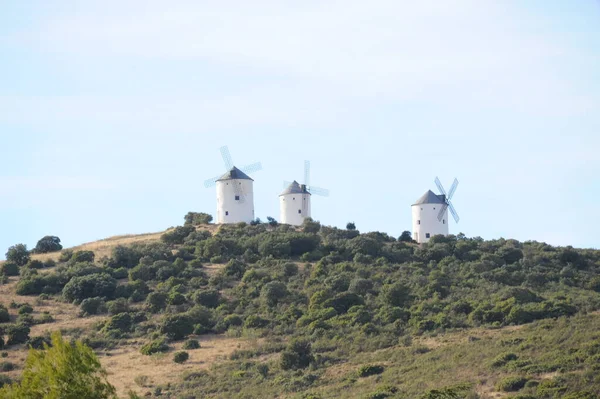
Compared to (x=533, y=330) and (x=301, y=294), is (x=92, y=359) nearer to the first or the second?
(x=533, y=330)

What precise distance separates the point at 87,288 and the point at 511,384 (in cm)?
3007

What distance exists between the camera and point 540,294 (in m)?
52.1

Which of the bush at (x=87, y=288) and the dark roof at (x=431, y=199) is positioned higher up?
the dark roof at (x=431, y=199)

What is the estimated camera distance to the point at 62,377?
23.6 m

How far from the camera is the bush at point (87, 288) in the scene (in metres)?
54.6

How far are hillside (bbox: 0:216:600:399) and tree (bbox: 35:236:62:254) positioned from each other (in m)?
4.43

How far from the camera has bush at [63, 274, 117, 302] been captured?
5456cm

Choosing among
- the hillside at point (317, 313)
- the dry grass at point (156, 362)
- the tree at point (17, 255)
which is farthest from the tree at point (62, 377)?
the tree at point (17, 255)

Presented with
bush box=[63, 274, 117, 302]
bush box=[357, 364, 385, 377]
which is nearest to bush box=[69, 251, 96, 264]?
bush box=[63, 274, 117, 302]

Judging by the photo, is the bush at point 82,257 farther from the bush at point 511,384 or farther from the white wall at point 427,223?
the bush at point 511,384

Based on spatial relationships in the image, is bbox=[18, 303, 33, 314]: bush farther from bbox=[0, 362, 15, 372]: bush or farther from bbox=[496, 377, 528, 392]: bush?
bbox=[496, 377, 528, 392]: bush

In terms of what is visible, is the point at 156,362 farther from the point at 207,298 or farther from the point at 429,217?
the point at 429,217

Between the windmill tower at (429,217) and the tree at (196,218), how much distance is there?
17.5 metres

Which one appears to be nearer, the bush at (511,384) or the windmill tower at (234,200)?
the bush at (511,384)
